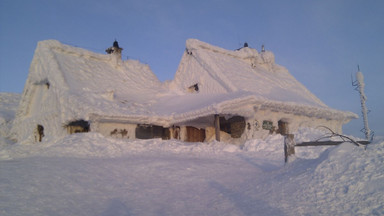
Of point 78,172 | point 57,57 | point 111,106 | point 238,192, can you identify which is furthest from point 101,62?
point 238,192

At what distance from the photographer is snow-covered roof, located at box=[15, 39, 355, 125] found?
15719mm

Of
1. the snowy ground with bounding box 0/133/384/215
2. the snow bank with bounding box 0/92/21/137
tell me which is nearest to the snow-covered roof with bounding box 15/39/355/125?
the snow bank with bounding box 0/92/21/137

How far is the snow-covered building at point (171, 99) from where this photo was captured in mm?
15817

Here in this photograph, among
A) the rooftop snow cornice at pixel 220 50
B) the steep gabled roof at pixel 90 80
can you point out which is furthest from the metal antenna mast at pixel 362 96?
the steep gabled roof at pixel 90 80

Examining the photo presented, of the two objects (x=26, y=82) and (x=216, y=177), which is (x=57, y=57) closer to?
(x=26, y=82)

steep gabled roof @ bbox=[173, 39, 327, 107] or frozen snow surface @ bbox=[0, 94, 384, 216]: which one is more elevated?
steep gabled roof @ bbox=[173, 39, 327, 107]

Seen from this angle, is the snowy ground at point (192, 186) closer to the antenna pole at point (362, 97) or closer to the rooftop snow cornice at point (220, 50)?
Answer: the rooftop snow cornice at point (220, 50)

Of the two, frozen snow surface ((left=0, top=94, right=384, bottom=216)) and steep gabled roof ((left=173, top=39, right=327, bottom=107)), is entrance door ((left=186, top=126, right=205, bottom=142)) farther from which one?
frozen snow surface ((left=0, top=94, right=384, bottom=216))

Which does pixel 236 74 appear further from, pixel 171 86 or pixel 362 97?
pixel 362 97

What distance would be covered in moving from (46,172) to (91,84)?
12.6 metres

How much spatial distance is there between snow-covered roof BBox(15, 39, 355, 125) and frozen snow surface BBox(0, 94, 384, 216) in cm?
619

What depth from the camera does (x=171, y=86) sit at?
71.6 ft

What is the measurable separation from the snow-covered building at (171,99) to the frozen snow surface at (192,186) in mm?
6341

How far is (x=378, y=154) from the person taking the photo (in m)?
5.36
